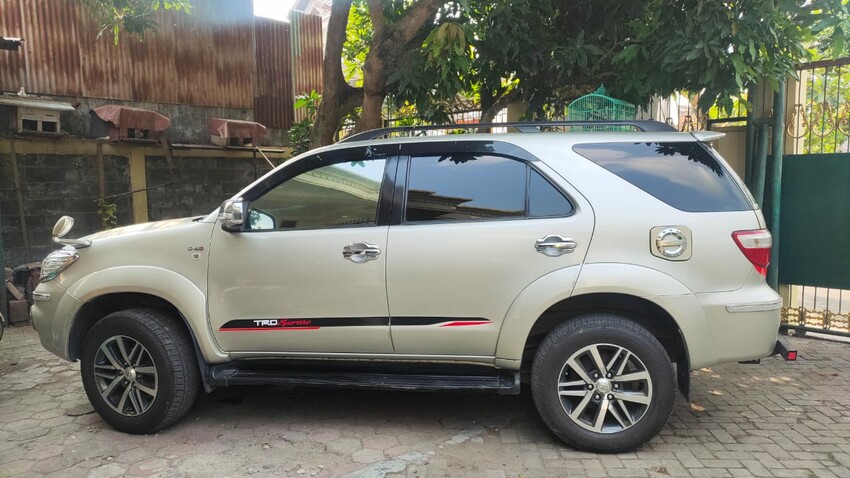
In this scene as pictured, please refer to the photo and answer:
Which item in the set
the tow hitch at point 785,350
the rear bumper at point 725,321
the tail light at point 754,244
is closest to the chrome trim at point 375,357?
the rear bumper at point 725,321

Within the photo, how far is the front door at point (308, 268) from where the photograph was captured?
11.3 ft

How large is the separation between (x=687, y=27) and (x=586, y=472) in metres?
3.49

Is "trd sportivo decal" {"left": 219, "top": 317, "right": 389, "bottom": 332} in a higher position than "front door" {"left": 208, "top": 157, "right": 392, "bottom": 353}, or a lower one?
lower

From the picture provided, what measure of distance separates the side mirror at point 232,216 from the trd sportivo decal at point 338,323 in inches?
22.6

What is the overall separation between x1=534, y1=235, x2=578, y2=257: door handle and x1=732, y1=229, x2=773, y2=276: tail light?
2.88ft

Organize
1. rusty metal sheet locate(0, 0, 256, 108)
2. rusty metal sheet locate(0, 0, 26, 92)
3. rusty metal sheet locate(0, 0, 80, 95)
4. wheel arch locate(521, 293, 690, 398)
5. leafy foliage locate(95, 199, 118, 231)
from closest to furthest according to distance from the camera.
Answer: wheel arch locate(521, 293, 690, 398), rusty metal sheet locate(0, 0, 26, 92), rusty metal sheet locate(0, 0, 80, 95), rusty metal sheet locate(0, 0, 256, 108), leafy foliage locate(95, 199, 118, 231)

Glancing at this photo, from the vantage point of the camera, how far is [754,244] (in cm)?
319

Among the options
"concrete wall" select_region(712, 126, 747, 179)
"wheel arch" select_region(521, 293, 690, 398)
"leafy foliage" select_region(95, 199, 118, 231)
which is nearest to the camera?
"wheel arch" select_region(521, 293, 690, 398)

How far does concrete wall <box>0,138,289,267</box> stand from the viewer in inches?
332

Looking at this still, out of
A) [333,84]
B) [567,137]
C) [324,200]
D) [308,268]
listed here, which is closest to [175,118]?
[333,84]

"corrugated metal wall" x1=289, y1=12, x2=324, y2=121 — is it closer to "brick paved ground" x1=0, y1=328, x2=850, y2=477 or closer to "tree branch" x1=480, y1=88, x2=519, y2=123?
"tree branch" x1=480, y1=88, x2=519, y2=123

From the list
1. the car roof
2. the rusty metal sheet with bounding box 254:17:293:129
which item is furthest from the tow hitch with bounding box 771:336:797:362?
the rusty metal sheet with bounding box 254:17:293:129

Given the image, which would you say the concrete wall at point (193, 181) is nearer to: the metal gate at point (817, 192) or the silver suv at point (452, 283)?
the silver suv at point (452, 283)

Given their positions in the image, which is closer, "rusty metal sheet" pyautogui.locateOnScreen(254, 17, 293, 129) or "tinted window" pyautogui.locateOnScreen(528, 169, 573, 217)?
"tinted window" pyautogui.locateOnScreen(528, 169, 573, 217)
